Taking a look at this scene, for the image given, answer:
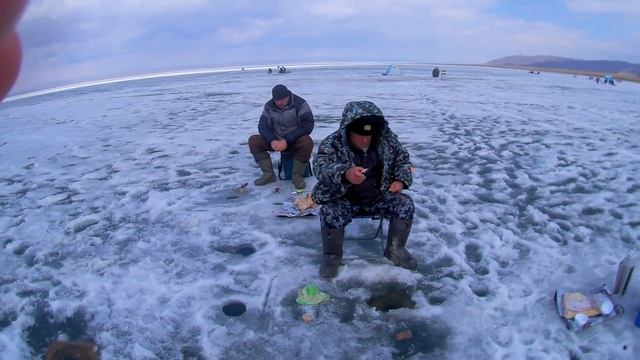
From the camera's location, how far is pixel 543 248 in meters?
3.85

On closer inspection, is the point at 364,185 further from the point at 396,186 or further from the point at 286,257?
the point at 286,257

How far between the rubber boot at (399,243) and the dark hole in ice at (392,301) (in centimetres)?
32

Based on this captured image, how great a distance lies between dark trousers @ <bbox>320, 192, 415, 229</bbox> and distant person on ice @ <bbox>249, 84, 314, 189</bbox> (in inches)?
78.9

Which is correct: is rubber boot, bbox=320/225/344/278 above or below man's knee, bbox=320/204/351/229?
below

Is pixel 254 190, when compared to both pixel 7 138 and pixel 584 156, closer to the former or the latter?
pixel 584 156

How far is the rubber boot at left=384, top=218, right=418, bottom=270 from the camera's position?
343 cm

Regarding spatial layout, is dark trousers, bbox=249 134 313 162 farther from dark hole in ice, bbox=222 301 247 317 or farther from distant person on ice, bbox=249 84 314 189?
dark hole in ice, bbox=222 301 247 317

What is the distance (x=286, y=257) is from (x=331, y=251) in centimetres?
52

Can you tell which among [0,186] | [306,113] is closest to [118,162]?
[0,186]

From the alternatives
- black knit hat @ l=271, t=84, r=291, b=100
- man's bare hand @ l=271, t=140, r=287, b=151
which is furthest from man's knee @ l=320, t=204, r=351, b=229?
black knit hat @ l=271, t=84, r=291, b=100

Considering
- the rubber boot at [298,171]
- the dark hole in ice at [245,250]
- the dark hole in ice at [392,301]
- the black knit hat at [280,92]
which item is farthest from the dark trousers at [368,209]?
the black knit hat at [280,92]

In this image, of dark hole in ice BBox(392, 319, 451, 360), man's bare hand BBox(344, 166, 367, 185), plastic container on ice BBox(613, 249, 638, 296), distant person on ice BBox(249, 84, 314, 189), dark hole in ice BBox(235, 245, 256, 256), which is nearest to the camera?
dark hole in ice BBox(392, 319, 451, 360)

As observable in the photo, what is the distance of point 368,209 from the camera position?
11.5 feet

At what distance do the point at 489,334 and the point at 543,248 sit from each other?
59.4 inches
